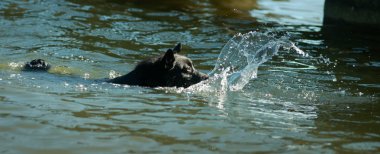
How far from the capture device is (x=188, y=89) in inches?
432

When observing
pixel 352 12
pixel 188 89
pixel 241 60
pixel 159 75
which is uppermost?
pixel 352 12

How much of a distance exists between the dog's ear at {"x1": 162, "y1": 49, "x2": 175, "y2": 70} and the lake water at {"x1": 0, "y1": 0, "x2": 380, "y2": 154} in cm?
48

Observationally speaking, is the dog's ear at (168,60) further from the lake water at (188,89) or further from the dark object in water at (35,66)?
the dark object in water at (35,66)

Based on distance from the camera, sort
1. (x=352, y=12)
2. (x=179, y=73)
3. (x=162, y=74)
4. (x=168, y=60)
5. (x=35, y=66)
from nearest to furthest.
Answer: (x=168, y=60) < (x=162, y=74) < (x=179, y=73) < (x=35, y=66) < (x=352, y=12)

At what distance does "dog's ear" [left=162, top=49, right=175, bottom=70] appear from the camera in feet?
35.6

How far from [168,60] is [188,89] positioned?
1.90 ft

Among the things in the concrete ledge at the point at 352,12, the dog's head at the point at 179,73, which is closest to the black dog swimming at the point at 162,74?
the dog's head at the point at 179,73

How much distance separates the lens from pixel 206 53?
15242 millimetres

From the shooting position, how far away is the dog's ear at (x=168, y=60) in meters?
10.8

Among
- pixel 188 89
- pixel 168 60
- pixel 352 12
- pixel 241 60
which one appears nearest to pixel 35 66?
pixel 168 60

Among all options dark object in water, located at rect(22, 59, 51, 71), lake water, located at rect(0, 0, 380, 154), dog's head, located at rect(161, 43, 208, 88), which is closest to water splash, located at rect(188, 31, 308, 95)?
lake water, located at rect(0, 0, 380, 154)

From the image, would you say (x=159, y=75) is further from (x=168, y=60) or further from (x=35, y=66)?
(x=35, y=66)

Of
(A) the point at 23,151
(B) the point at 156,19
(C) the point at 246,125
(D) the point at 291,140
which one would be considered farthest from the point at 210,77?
(B) the point at 156,19

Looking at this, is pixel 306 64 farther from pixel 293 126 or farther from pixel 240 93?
pixel 293 126
